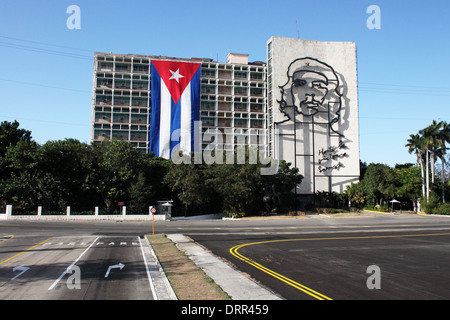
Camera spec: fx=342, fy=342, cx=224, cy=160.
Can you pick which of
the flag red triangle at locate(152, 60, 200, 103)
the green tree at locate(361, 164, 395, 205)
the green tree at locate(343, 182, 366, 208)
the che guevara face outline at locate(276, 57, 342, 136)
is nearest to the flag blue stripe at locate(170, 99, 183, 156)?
the flag red triangle at locate(152, 60, 200, 103)

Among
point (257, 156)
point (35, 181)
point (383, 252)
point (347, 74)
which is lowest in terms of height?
point (383, 252)

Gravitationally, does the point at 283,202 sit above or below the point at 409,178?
below

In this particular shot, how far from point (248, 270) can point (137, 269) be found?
5080 millimetres

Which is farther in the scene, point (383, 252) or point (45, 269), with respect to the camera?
point (383, 252)

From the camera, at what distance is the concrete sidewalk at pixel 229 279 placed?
11.1 metres

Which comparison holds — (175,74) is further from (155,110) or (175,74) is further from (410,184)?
(410,184)

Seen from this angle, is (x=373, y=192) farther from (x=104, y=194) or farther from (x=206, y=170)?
(x=104, y=194)

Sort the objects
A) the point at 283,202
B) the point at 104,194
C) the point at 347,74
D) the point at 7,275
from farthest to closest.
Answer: the point at 347,74 < the point at 283,202 < the point at 104,194 < the point at 7,275

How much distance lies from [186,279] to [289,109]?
68.1 metres

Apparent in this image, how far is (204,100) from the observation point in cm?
9594

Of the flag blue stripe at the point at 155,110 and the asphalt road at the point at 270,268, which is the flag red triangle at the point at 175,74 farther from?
the asphalt road at the point at 270,268
